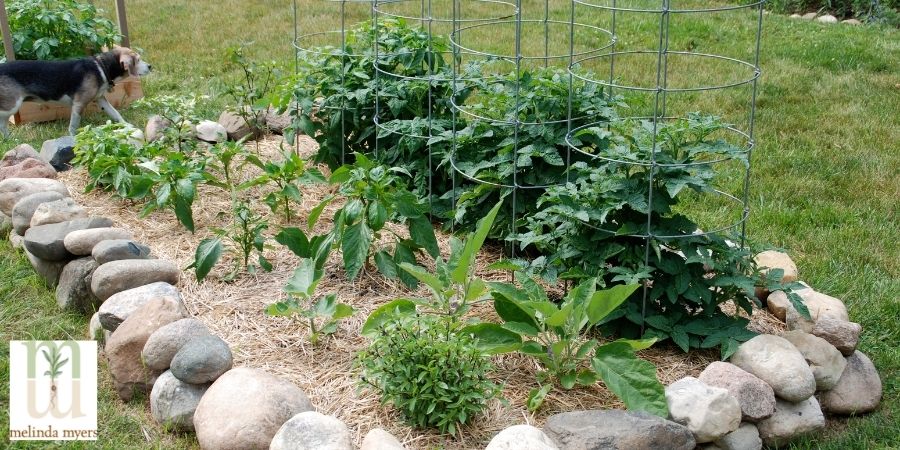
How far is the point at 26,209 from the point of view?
520 cm

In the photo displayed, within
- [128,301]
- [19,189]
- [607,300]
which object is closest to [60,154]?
[19,189]

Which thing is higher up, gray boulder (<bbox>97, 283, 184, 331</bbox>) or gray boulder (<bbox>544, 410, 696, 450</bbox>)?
gray boulder (<bbox>97, 283, 184, 331</bbox>)

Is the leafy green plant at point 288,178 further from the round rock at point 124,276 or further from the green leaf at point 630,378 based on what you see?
the green leaf at point 630,378

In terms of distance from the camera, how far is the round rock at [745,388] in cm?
355

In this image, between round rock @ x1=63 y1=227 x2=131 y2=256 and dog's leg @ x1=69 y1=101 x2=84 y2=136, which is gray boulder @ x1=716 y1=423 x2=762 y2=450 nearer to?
round rock @ x1=63 y1=227 x2=131 y2=256

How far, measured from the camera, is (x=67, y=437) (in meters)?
3.67

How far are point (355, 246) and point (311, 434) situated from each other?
1193mm

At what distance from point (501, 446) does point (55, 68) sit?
5.13 metres

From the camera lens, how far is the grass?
14.3 ft

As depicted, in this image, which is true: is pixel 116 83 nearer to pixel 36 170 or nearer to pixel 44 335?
pixel 36 170

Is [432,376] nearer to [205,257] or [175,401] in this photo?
[175,401]

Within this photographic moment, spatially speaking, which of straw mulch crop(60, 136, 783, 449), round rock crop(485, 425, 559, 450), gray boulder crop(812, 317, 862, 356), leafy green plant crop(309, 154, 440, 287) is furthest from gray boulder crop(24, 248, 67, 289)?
gray boulder crop(812, 317, 862, 356)

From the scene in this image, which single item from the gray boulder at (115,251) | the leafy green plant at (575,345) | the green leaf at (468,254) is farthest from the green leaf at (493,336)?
the gray boulder at (115,251)

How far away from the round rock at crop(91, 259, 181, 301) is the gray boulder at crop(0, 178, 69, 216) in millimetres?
1226
